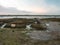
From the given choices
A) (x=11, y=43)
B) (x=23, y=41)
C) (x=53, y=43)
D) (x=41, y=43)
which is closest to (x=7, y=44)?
(x=11, y=43)

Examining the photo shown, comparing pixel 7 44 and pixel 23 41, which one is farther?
pixel 23 41

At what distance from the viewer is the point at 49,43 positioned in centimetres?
1084

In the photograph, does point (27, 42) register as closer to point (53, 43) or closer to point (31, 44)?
point (31, 44)

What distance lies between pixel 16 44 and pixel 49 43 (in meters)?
2.00

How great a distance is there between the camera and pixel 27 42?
10.9 metres

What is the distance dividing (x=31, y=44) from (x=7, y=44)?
4.48ft

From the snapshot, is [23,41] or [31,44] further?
[23,41]

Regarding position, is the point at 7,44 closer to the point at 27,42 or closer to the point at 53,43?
the point at 27,42

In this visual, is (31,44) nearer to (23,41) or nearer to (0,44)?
(23,41)

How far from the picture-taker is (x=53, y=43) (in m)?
10.8

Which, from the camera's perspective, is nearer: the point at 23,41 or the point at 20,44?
the point at 20,44

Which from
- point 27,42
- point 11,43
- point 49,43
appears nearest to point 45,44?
point 49,43

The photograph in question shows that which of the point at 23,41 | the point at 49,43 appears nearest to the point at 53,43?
the point at 49,43

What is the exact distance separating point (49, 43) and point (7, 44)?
2.50 metres
